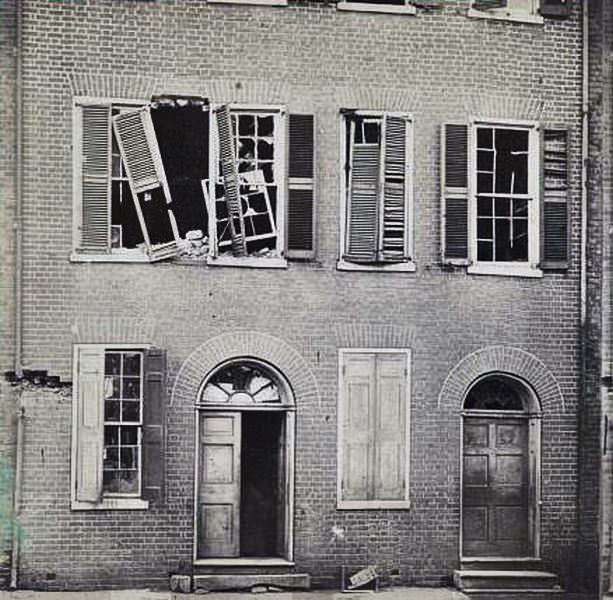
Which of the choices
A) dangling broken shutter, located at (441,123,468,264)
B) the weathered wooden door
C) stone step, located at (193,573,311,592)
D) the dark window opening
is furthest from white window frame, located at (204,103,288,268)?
stone step, located at (193,573,311,592)

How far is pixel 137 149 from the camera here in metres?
16.2

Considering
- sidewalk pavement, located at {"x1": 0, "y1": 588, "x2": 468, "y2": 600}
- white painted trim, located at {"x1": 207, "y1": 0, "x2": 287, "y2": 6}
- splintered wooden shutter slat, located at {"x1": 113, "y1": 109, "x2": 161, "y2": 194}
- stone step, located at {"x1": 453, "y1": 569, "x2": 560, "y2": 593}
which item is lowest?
sidewalk pavement, located at {"x1": 0, "y1": 588, "x2": 468, "y2": 600}

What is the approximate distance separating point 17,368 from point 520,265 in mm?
6317

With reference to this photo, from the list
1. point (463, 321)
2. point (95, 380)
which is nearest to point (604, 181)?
point (463, 321)

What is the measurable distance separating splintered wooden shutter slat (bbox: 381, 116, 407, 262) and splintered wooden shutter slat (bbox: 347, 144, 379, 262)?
0.12m

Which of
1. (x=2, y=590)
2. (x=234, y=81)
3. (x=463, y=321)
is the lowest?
(x=2, y=590)

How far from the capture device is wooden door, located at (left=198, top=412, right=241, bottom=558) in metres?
16.5

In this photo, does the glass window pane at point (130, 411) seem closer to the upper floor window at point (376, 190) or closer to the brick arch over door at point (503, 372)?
the upper floor window at point (376, 190)

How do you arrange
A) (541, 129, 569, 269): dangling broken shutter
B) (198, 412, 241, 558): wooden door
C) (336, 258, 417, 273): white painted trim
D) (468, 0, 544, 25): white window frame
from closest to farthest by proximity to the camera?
(198, 412, 241, 558): wooden door, (336, 258, 417, 273): white painted trim, (468, 0, 544, 25): white window frame, (541, 129, 569, 269): dangling broken shutter

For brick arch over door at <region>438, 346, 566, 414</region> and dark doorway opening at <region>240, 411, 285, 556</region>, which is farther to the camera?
brick arch over door at <region>438, 346, 566, 414</region>

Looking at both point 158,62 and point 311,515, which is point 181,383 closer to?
point 311,515

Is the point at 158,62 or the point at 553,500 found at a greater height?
the point at 158,62

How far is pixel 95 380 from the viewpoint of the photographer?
16.1 m

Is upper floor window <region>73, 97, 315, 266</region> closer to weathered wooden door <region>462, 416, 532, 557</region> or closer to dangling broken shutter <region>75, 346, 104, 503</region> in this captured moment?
dangling broken shutter <region>75, 346, 104, 503</region>
